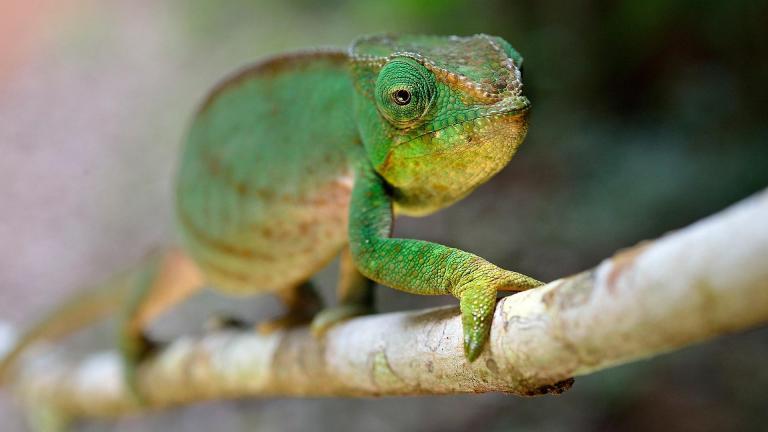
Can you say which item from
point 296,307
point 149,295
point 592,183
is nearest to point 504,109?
point 296,307

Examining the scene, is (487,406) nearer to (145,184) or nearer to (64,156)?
(145,184)

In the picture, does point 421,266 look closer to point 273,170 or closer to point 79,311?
point 273,170

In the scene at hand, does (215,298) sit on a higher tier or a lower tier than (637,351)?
lower

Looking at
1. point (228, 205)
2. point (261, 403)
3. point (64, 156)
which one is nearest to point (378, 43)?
point (228, 205)

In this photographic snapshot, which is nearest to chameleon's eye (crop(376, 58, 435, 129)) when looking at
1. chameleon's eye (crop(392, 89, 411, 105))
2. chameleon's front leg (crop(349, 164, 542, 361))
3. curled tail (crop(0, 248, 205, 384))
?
chameleon's eye (crop(392, 89, 411, 105))

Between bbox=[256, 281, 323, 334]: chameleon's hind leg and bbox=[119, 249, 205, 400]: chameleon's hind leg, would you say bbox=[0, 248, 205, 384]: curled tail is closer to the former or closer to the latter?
bbox=[119, 249, 205, 400]: chameleon's hind leg

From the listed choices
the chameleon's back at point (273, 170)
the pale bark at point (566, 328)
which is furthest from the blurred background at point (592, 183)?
the pale bark at point (566, 328)
